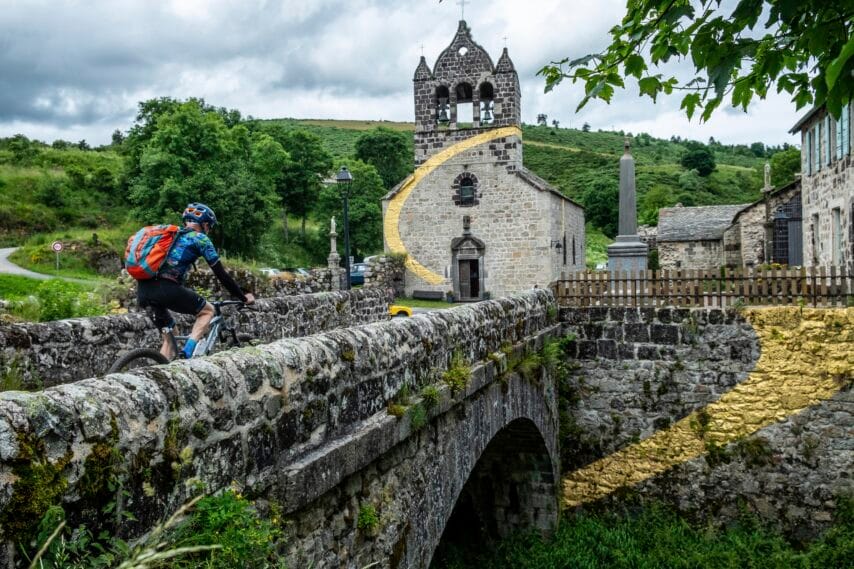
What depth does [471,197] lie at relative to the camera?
28578mm

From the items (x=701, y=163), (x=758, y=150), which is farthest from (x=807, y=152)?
(x=758, y=150)

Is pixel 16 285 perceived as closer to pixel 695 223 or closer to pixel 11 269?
pixel 11 269

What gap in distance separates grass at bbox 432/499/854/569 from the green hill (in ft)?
76.2

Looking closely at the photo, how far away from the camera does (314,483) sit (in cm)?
383

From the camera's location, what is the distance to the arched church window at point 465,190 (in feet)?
93.6

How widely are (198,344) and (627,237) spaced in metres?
11.9

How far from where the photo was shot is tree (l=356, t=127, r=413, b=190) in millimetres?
69312

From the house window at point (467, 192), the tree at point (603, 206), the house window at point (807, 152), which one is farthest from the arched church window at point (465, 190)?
the tree at point (603, 206)

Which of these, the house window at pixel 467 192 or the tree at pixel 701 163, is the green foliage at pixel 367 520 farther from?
the tree at pixel 701 163

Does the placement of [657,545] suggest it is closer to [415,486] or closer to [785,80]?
[415,486]

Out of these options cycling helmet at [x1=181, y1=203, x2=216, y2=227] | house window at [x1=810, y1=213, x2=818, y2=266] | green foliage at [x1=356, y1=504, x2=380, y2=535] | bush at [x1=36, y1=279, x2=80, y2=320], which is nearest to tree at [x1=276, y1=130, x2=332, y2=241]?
house window at [x1=810, y1=213, x2=818, y2=266]

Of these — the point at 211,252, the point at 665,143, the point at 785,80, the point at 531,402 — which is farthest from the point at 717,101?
the point at 665,143

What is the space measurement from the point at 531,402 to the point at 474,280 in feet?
63.5

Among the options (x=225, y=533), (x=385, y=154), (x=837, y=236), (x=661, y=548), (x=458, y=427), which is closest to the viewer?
(x=225, y=533)
